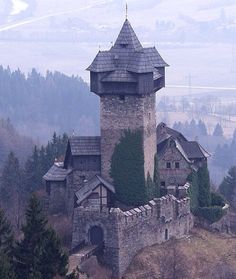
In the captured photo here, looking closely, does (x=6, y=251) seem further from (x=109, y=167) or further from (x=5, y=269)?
(x=109, y=167)

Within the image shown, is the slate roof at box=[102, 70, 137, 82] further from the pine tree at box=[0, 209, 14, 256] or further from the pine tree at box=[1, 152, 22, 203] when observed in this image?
the pine tree at box=[1, 152, 22, 203]

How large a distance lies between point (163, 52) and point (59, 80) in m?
13.9

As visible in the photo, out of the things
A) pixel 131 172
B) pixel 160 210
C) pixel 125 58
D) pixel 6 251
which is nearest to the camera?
pixel 6 251

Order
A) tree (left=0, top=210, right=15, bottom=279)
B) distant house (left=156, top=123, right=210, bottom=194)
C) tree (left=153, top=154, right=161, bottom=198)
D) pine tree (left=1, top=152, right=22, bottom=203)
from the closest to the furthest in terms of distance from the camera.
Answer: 1. tree (left=0, top=210, right=15, bottom=279)
2. tree (left=153, top=154, right=161, bottom=198)
3. distant house (left=156, top=123, right=210, bottom=194)
4. pine tree (left=1, top=152, right=22, bottom=203)

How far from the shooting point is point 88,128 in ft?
409

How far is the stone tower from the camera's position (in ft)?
161

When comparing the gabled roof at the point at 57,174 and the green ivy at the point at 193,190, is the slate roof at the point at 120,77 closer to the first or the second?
the gabled roof at the point at 57,174

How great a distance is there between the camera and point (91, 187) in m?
49.4

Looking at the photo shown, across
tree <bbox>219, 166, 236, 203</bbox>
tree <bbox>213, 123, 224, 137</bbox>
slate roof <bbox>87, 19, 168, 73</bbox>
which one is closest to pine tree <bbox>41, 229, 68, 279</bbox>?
slate roof <bbox>87, 19, 168, 73</bbox>

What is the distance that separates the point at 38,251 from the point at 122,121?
12.1m

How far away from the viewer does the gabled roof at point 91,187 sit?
4919 cm

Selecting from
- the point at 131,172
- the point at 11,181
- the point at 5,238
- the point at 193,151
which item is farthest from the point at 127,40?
the point at 11,181

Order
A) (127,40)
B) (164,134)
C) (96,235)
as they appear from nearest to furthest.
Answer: (96,235) → (127,40) → (164,134)

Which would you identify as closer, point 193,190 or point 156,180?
point 156,180
